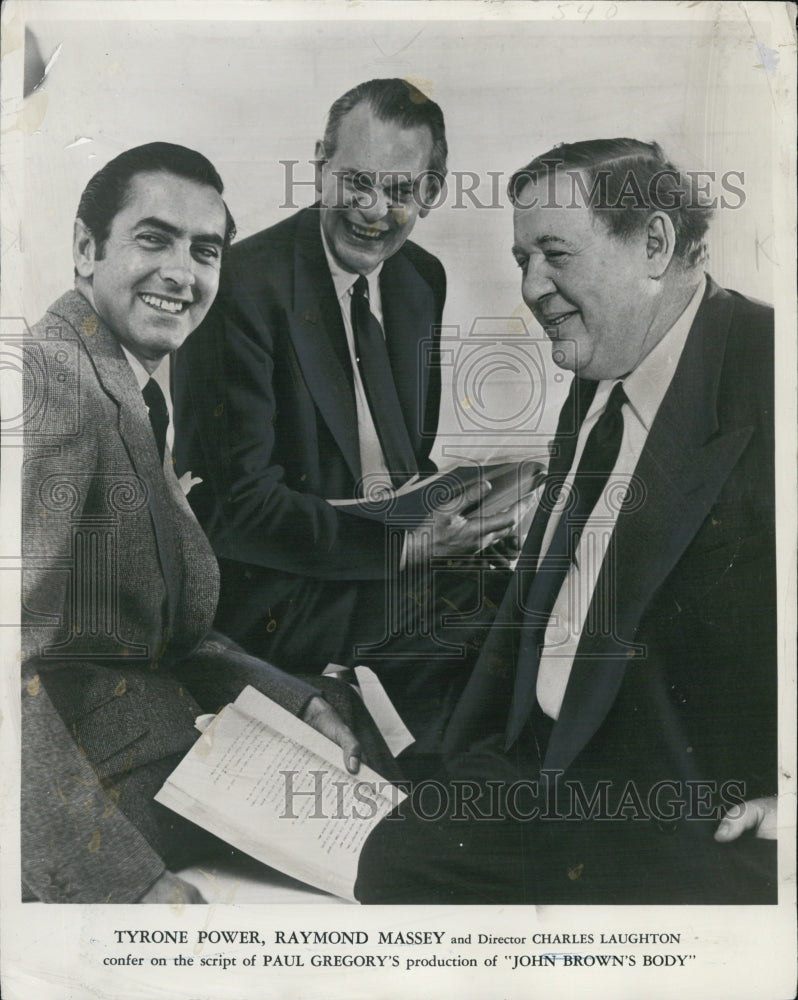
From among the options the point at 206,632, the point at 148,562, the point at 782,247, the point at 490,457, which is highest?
the point at 782,247

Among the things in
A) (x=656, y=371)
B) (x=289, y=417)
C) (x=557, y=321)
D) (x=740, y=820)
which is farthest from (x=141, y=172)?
(x=740, y=820)

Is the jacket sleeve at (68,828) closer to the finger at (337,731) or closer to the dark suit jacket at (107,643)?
the dark suit jacket at (107,643)

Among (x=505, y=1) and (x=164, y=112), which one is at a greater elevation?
(x=505, y=1)

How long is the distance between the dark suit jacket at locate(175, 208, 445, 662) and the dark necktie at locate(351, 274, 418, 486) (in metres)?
0.02

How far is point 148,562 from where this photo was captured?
1996 millimetres

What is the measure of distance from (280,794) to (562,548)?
0.85 meters

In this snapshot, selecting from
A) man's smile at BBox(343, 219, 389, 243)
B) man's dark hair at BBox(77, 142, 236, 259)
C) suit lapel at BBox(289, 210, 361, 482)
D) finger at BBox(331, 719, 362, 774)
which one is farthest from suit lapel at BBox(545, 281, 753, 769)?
man's dark hair at BBox(77, 142, 236, 259)

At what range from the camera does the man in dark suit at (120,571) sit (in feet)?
6.49

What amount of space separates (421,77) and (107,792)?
180 centimetres

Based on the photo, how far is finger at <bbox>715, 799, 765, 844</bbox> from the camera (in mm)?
1988

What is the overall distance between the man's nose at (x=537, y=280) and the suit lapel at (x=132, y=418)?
932 mm

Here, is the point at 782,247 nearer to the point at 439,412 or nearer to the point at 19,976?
the point at 439,412

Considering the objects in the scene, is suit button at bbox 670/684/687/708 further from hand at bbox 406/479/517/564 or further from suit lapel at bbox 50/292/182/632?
suit lapel at bbox 50/292/182/632

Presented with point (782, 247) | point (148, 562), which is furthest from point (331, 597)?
point (782, 247)
